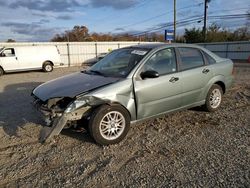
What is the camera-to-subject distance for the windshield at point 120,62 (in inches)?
171

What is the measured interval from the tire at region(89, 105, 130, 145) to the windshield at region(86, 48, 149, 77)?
70cm

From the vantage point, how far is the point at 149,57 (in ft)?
14.3

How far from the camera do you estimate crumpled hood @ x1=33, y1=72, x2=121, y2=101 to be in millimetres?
3840

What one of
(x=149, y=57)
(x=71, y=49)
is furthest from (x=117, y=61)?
(x=71, y=49)

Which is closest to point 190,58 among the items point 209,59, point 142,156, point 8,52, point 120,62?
point 209,59

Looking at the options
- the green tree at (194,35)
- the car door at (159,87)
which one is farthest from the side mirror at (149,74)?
the green tree at (194,35)

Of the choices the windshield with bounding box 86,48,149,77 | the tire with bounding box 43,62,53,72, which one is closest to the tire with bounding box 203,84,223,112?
the windshield with bounding box 86,48,149,77

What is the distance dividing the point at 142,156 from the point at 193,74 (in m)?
2.19

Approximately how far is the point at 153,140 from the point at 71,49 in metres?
21.7

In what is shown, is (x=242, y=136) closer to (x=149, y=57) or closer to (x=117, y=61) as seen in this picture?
(x=149, y=57)

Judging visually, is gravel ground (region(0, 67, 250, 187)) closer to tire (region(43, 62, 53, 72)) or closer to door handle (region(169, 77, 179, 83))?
door handle (region(169, 77, 179, 83))

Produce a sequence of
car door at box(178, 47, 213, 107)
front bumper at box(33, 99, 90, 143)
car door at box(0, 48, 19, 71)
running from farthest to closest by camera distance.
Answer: car door at box(0, 48, 19, 71) → car door at box(178, 47, 213, 107) → front bumper at box(33, 99, 90, 143)

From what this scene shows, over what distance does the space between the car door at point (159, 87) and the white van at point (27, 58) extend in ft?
46.8

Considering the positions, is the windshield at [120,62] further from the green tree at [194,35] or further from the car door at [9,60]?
the green tree at [194,35]
